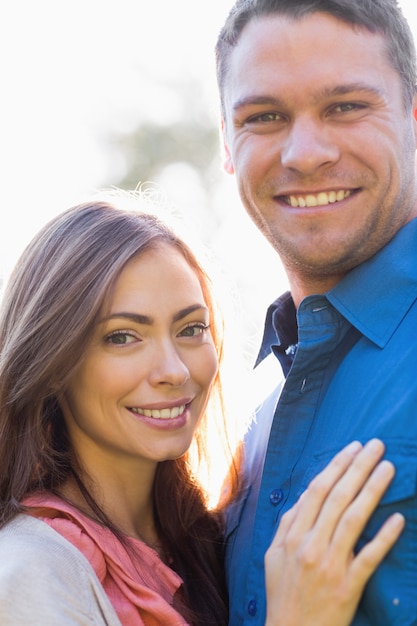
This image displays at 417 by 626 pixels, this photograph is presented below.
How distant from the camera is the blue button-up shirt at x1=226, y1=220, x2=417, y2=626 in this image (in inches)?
86.2

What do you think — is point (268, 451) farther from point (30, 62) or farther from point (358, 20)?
point (30, 62)

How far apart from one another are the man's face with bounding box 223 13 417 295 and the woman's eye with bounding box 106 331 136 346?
493 mm

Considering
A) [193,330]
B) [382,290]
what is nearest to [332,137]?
[382,290]

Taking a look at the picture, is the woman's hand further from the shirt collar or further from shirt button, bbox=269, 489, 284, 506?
the shirt collar

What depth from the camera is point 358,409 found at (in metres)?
2.35

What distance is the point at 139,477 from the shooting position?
3072 millimetres

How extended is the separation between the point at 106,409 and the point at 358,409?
0.79m

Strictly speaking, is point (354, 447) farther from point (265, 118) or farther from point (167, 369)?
point (265, 118)

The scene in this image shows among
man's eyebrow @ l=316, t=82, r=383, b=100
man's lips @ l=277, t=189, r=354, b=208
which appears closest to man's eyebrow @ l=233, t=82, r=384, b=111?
man's eyebrow @ l=316, t=82, r=383, b=100

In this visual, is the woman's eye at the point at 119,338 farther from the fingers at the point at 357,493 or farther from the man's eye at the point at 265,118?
the fingers at the point at 357,493

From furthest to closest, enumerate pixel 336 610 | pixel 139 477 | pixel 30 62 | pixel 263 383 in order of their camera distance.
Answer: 1. pixel 30 62
2. pixel 263 383
3. pixel 139 477
4. pixel 336 610

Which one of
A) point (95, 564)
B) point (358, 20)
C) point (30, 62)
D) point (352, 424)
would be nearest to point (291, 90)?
point (358, 20)

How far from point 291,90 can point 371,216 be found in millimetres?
385

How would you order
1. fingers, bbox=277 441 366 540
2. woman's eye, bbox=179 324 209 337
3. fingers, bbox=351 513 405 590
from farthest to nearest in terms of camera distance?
woman's eye, bbox=179 324 209 337 → fingers, bbox=277 441 366 540 → fingers, bbox=351 513 405 590
